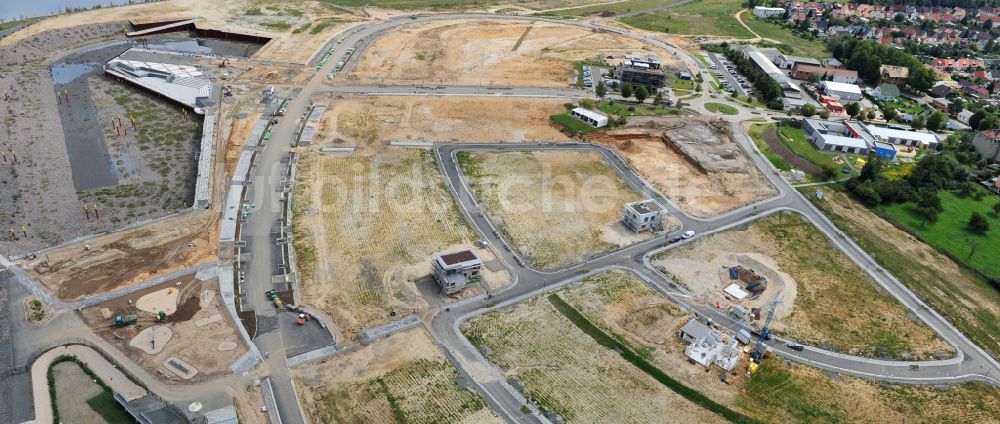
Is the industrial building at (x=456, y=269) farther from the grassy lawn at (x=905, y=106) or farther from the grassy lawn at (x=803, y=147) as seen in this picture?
the grassy lawn at (x=905, y=106)

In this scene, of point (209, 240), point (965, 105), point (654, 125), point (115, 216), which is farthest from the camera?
point (965, 105)

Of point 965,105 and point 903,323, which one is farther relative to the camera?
point 965,105

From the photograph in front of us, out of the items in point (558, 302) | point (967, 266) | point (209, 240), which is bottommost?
point (967, 266)

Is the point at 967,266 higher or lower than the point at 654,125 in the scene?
lower

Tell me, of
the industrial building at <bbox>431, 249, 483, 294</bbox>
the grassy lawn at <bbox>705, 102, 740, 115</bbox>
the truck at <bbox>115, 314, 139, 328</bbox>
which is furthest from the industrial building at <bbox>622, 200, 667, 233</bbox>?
the truck at <bbox>115, 314, 139, 328</bbox>

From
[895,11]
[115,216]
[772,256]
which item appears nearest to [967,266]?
[772,256]

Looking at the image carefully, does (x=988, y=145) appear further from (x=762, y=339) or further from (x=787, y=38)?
(x=787, y=38)

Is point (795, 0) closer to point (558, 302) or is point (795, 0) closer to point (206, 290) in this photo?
point (558, 302)
